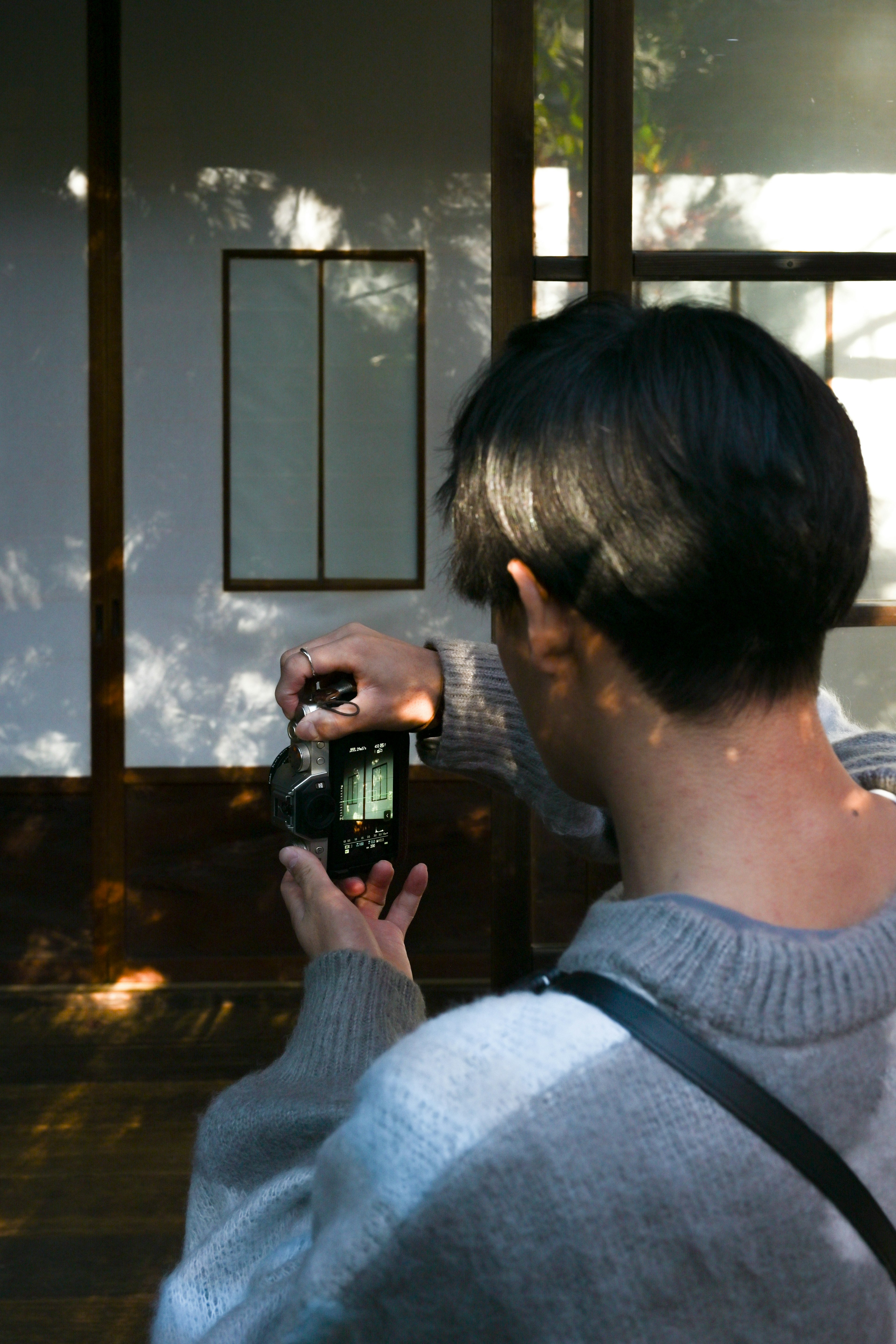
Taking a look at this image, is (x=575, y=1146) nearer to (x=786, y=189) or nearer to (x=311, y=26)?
(x=786, y=189)

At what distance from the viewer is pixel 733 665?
2.42 feet

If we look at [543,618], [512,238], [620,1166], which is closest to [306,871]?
[543,618]

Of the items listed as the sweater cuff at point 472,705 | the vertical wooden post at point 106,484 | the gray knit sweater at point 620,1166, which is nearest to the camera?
the gray knit sweater at point 620,1166

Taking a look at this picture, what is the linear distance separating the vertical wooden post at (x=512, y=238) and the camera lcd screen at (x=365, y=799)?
0.56 metres

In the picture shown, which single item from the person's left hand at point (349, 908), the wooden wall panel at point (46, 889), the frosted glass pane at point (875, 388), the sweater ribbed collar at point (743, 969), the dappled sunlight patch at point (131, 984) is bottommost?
the dappled sunlight patch at point (131, 984)

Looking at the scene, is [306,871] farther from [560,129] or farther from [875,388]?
[875,388]

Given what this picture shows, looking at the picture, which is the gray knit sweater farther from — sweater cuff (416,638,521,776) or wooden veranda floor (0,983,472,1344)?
wooden veranda floor (0,983,472,1344)

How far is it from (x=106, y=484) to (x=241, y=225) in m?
0.93

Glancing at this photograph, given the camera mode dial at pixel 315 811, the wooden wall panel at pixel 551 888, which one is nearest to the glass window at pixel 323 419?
the wooden wall panel at pixel 551 888

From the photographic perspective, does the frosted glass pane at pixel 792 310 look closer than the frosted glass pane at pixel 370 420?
Yes

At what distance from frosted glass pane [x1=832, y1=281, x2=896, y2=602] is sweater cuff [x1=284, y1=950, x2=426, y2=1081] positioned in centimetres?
148

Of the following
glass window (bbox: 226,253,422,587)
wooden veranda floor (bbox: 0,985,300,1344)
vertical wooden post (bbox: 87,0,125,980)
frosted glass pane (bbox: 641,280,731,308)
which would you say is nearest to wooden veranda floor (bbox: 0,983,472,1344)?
wooden veranda floor (bbox: 0,985,300,1344)

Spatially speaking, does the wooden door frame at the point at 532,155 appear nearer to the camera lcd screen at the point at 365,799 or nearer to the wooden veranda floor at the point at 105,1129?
the camera lcd screen at the point at 365,799

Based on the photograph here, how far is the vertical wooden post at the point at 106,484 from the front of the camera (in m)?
3.68
